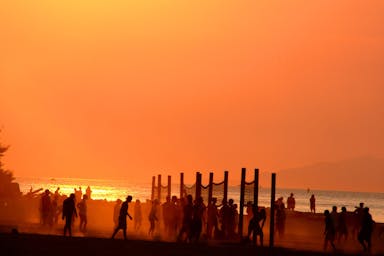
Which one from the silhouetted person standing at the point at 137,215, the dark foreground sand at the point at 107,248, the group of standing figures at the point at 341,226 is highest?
the silhouetted person standing at the point at 137,215

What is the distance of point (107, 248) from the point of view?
35469 millimetres

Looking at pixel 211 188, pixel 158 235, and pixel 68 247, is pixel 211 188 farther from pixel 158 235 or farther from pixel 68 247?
pixel 68 247

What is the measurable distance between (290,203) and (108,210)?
11734mm

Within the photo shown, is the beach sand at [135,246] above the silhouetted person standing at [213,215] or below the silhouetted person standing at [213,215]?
below

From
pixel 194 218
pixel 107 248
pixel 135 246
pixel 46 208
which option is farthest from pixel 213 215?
pixel 107 248

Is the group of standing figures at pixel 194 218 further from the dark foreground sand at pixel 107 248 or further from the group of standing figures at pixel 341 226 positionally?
the group of standing figures at pixel 341 226

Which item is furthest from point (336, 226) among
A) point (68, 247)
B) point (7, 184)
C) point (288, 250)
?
point (7, 184)

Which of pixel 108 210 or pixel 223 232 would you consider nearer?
pixel 223 232

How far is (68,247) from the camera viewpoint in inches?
1378

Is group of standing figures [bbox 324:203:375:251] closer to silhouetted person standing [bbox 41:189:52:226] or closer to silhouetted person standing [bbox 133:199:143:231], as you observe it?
silhouetted person standing [bbox 133:199:143:231]

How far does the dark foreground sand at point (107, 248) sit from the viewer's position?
110ft

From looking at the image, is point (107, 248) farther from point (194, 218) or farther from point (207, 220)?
point (207, 220)

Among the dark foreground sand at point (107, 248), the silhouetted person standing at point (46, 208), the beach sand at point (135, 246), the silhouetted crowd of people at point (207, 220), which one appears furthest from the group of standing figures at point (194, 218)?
the silhouetted person standing at point (46, 208)

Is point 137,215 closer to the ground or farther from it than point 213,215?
farther from it
